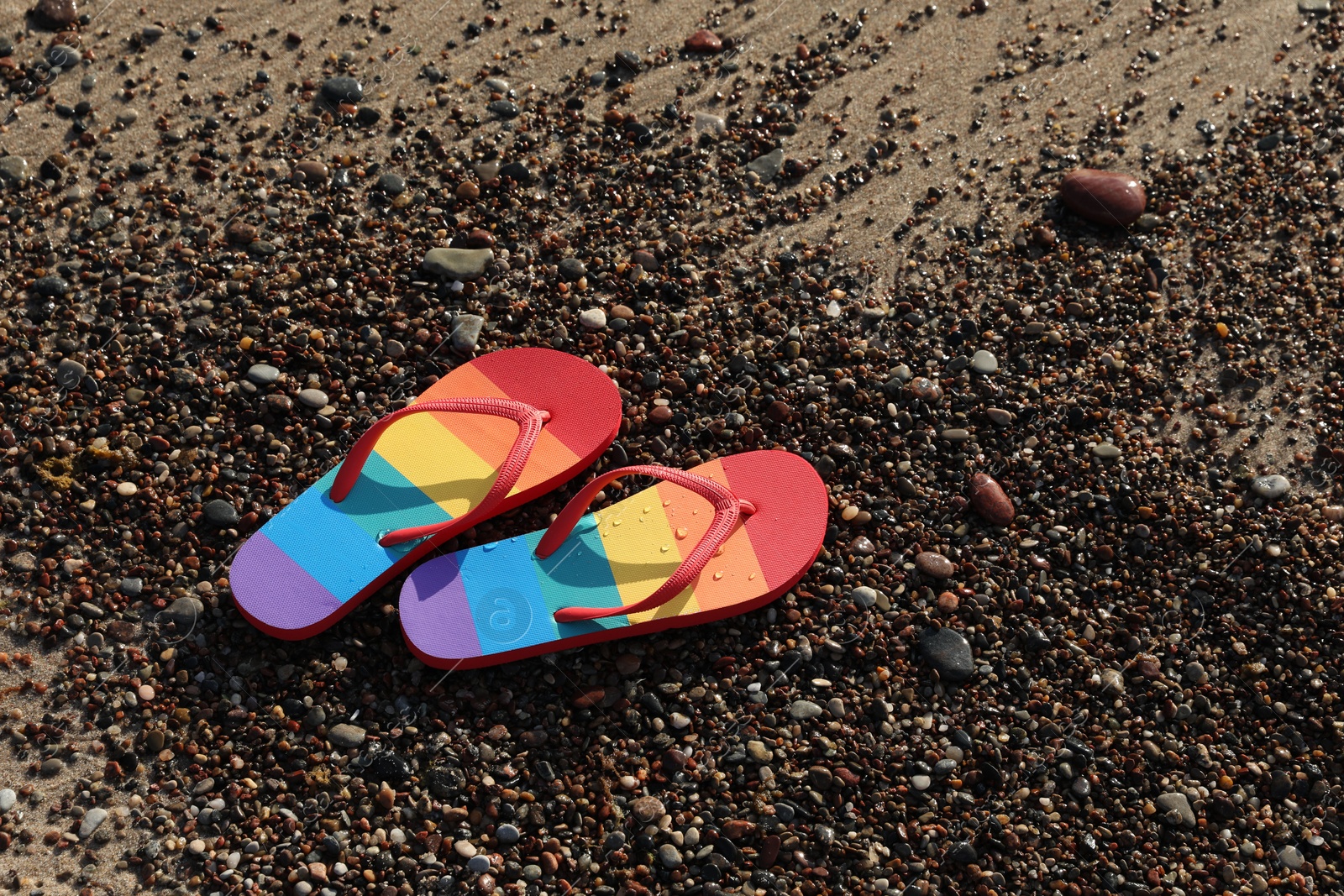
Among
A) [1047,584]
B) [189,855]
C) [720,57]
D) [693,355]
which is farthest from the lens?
[720,57]

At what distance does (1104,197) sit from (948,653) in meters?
2.42

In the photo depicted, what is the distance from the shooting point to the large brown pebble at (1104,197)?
4539 mm

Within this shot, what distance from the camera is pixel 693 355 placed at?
13.7 ft

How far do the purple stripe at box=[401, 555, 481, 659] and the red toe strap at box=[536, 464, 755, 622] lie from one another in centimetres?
33

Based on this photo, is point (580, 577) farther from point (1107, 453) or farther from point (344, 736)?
point (1107, 453)

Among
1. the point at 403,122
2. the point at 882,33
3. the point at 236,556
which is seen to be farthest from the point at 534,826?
the point at 882,33

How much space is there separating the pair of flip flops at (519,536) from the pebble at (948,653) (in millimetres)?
538

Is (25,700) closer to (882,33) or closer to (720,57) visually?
(720,57)

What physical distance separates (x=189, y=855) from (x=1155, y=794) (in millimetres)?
3404

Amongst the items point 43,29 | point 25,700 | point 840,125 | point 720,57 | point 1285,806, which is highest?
point 43,29

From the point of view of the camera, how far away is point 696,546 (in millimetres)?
3584

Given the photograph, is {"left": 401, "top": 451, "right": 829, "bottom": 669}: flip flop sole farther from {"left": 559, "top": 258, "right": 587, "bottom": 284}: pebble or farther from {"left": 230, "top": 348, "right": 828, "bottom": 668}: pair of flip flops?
{"left": 559, "top": 258, "right": 587, "bottom": 284}: pebble

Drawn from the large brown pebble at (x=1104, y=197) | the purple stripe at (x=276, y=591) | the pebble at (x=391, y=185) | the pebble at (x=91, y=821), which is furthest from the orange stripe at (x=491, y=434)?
the large brown pebble at (x=1104, y=197)

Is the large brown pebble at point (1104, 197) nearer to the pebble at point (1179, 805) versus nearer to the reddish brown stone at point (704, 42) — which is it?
the reddish brown stone at point (704, 42)
